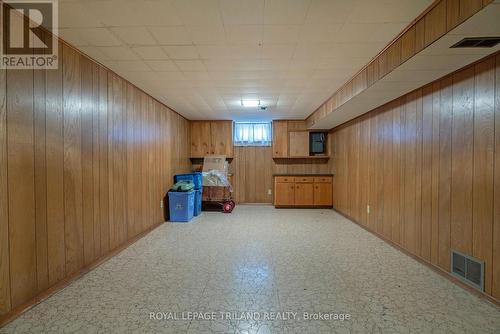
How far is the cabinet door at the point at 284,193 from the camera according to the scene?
6.32 metres

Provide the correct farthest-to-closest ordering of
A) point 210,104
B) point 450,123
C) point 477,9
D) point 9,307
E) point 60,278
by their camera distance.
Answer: point 210,104
point 450,123
point 60,278
point 9,307
point 477,9

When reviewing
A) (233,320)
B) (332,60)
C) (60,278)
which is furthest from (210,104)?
(233,320)

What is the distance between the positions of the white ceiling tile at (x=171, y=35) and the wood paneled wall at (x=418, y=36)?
1.93 meters

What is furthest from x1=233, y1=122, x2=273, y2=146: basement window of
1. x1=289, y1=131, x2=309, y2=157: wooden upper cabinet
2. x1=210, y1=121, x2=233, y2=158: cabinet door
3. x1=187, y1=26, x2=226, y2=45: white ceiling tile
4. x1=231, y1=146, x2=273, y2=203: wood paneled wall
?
x1=187, y1=26, x2=226, y2=45: white ceiling tile

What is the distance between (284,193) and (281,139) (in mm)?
1468

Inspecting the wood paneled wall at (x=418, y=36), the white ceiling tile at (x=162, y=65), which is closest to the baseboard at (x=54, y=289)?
the white ceiling tile at (x=162, y=65)

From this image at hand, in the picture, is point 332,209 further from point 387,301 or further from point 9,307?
point 9,307

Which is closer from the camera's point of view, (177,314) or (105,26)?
(177,314)

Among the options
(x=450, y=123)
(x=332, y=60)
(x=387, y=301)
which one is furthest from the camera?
(x=332, y=60)

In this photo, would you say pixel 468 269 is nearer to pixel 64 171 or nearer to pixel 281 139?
pixel 64 171

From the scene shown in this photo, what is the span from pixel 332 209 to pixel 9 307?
589cm

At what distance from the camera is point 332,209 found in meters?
6.21

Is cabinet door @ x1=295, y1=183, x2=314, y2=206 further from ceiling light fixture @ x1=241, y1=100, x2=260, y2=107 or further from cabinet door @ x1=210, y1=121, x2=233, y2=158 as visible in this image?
ceiling light fixture @ x1=241, y1=100, x2=260, y2=107

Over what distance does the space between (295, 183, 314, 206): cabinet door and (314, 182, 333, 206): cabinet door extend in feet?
0.38
